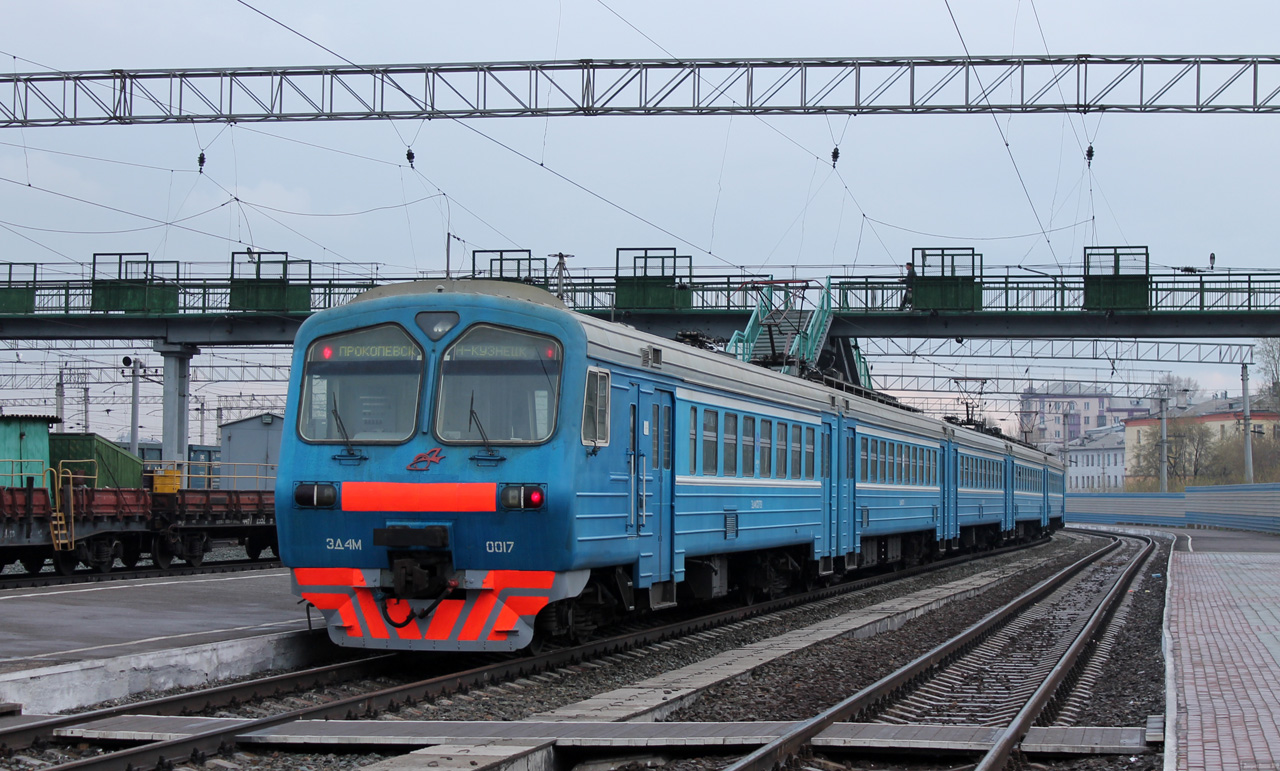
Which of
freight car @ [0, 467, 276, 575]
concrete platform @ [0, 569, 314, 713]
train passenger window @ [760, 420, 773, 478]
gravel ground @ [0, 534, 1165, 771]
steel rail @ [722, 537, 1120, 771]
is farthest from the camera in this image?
freight car @ [0, 467, 276, 575]

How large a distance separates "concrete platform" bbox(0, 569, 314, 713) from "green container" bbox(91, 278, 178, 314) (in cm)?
2236

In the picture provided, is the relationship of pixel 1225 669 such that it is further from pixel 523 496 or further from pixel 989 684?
pixel 523 496

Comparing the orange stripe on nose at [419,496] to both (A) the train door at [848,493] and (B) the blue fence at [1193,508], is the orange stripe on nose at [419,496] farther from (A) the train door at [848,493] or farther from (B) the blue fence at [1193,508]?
(B) the blue fence at [1193,508]

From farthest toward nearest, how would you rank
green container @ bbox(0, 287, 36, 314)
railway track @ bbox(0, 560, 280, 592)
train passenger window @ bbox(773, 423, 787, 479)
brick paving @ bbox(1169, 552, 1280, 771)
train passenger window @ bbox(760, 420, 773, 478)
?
1. green container @ bbox(0, 287, 36, 314)
2. railway track @ bbox(0, 560, 280, 592)
3. train passenger window @ bbox(773, 423, 787, 479)
4. train passenger window @ bbox(760, 420, 773, 478)
5. brick paving @ bbox(1169, 552, 1280, 771)

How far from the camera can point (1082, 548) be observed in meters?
42.8

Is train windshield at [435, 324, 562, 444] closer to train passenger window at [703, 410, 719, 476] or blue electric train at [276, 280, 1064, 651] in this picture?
blue electric train at [276, 280, 1064, 651]

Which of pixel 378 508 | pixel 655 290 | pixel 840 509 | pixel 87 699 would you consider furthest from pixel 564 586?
pixel 655 290

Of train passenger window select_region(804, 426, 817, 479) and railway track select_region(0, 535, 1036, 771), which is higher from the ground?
train passenger window select_region(804, 426, 817, 479)

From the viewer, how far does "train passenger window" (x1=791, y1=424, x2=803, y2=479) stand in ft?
58.4

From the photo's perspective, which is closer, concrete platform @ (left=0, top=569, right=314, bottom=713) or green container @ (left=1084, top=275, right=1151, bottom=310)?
concrete platform @ (left=0, top=569, right=314, bottom=713)

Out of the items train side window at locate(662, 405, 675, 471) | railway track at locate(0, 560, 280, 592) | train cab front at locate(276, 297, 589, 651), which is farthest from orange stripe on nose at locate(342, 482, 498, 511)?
railway track at locate(0, 560, 280, 592)

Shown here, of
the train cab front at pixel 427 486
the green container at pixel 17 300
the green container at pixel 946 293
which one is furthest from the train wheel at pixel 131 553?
the green container at pixel 946 293

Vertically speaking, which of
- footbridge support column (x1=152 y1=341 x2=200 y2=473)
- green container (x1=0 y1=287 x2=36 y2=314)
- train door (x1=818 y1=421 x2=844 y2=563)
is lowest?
train door (x1=818 y1=421 x2=844 y2=563)

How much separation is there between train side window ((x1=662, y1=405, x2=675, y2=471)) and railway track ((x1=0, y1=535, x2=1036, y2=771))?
Answer: 5.85ft
